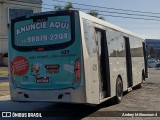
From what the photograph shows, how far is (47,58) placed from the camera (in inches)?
433

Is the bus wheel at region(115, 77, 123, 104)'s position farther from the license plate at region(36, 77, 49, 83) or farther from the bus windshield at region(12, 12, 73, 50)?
the bus windshield at region(12, 12, 73, 50)

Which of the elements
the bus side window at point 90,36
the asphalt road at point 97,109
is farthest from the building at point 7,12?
the bus side window at point 90,36

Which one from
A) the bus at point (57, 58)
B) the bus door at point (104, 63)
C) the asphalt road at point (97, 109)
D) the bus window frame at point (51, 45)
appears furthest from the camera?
the bus door at point (104, 63)

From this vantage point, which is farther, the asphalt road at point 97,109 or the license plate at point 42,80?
the asphalt road at point 97,109

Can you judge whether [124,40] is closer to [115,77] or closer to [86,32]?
[115,77]

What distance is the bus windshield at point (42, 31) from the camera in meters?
10.8

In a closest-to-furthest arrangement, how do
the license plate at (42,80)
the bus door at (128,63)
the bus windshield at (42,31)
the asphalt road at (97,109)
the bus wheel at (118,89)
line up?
the bus windshield at (42,31) < the license plate at (42,80) < the asphalt road at (97,109) < the bus wheel at (118,89) < the bus door at (128,63)

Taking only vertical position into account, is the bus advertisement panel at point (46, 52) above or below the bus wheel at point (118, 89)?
above

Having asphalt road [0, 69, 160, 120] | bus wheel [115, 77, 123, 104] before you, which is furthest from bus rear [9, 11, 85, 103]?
bus wheel [115, 77, 123, 104]

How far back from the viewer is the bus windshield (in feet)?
35.5

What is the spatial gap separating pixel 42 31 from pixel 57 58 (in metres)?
1.00

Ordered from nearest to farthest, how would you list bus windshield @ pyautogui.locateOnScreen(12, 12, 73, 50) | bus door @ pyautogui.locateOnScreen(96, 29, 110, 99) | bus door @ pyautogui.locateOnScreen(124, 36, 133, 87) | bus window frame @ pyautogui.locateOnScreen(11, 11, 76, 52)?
bus window frame @ pyautogui.locateOnScreen(11, 11, 76, 52) → bus windshield @ pyautogui.locateOnScreen(12, 12, 73, 50) → bus door @ pyautogui.locateOnScreen(96, 29, 110, 99) → bus door @ pyautogui.locateOnScreen(124, 36, 133, 87)

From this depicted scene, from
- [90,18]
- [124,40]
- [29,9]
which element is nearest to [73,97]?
[90,18]

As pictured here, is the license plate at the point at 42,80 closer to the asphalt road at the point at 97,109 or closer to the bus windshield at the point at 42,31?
the bus windshield at the point at 42,31
